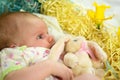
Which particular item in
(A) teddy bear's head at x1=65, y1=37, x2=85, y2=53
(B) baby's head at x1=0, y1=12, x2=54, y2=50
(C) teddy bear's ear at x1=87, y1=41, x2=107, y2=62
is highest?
(B) baby's head at x1=0, y1=12, x2=54, y2=50

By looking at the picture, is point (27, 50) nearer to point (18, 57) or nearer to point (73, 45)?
point (18, 57)

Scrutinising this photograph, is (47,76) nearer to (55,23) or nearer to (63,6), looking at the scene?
(55,23)

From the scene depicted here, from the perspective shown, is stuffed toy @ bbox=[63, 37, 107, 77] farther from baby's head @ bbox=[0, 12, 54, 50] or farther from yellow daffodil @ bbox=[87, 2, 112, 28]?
yellow daffodil @ bbox=[87, 2, 112, 28]

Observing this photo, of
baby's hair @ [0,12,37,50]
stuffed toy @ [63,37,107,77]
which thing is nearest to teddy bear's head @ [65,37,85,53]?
stuffed toy @ [63,37,107,77]

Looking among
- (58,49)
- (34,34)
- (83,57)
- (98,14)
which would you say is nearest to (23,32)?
(34,34)

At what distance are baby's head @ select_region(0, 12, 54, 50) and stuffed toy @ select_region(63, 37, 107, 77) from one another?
11 centimetres

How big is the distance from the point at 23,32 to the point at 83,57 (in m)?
0.27

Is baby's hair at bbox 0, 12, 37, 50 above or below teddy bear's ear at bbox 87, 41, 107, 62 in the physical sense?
above

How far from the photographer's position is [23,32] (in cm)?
141

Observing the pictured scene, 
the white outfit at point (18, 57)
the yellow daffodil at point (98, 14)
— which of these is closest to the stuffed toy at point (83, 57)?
the white outfit at point (18, 57)

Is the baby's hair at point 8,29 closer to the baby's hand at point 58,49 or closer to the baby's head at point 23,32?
the baby's head at point 23,32

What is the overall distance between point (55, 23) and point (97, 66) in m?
0.33

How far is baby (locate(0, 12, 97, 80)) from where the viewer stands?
1.24 metres

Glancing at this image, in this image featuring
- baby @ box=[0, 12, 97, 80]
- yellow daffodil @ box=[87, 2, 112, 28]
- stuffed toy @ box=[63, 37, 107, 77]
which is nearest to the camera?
baby @ box=[0, 12, 97, 80]
